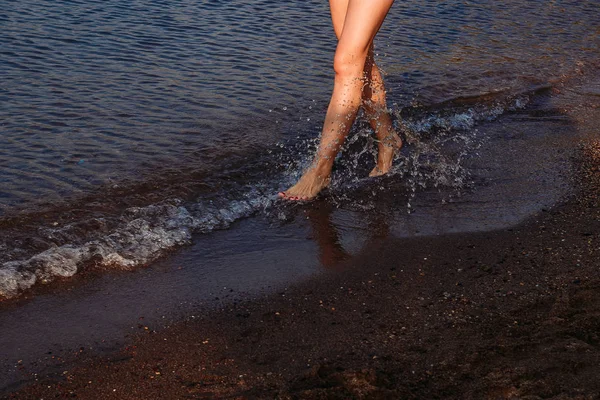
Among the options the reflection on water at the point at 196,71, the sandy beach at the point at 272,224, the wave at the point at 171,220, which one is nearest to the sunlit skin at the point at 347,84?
the sandy beach at the point at 272,224

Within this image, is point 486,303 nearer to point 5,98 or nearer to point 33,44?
point 5,98

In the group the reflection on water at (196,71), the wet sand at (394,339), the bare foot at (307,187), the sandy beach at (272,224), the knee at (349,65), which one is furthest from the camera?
the reflection on water at (196,71)

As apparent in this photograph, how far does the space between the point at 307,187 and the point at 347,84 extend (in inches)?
24.4

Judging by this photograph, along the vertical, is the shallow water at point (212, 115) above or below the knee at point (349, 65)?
below

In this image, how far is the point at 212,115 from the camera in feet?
19.9

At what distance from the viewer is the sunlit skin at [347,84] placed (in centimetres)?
427

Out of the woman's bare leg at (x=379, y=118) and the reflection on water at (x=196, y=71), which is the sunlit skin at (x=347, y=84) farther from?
the reflection on water at (x=196, y=71)

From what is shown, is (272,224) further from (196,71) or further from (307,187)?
(196,71)

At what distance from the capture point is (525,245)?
3.90 metres

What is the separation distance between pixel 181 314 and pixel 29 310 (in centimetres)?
62

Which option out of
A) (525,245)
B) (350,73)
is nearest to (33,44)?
(350,73)

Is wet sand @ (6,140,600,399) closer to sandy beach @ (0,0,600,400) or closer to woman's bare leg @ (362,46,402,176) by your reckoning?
sandy beach @ (0,0,600,400)

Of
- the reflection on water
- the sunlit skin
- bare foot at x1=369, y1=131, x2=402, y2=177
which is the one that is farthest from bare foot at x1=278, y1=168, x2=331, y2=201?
the reflection on water

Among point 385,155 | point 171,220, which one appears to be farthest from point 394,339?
point 385,155
